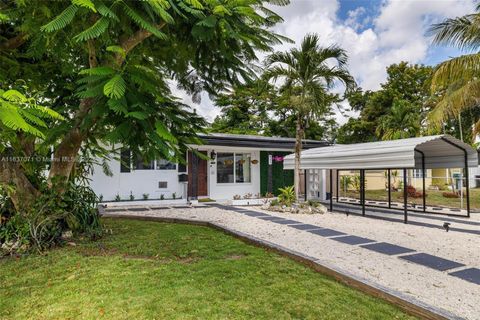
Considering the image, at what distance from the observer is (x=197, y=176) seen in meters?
13.8

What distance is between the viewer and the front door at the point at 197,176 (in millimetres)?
13641

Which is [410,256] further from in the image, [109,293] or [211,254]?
[109,293]

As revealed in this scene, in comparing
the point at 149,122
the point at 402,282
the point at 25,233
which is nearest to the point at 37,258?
the point at 25,233

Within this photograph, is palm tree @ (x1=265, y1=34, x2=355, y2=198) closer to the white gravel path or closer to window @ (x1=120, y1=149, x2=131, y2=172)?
the white gravel path

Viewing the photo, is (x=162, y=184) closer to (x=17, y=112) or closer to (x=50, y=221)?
(x=50, y=221)

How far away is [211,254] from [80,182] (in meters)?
4.15

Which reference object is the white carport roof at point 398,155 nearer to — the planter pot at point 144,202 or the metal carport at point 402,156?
the metal carport at point 402,156

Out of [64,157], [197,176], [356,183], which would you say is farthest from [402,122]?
[64,157]

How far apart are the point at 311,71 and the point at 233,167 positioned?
21.1ft

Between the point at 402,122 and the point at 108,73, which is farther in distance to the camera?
the point at 402,122

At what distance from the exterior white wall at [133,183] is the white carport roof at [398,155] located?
577cm

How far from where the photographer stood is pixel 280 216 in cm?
977

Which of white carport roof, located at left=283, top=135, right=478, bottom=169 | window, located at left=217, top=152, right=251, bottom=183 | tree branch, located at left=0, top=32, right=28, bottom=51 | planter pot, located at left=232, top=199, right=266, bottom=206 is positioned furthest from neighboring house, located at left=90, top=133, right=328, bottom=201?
tree branch, located at left=0, top=32, right=28, bottom=51

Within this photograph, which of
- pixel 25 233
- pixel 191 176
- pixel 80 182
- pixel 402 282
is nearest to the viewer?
pixel 402 282
